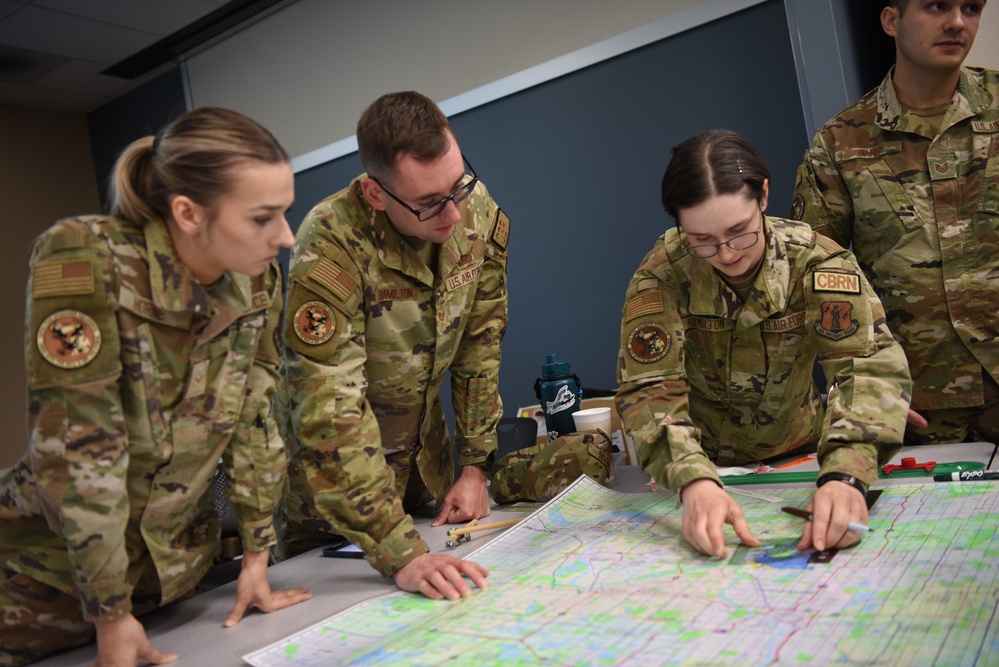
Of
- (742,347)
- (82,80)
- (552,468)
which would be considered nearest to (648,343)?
(742,347)

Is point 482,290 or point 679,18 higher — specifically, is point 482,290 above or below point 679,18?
below

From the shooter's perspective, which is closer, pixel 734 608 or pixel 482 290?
pixel 734 608

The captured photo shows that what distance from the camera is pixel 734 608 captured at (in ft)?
3.34

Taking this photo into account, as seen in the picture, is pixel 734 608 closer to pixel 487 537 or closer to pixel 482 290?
pixel 487 537

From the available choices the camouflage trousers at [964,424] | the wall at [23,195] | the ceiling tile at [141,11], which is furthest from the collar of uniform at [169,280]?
the wall at [23,195]

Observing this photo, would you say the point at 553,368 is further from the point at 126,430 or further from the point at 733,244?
the point at 126,430

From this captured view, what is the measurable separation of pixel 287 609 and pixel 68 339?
0.55m

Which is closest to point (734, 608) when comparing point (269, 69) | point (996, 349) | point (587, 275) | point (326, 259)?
point (326, 259)

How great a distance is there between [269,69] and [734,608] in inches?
168

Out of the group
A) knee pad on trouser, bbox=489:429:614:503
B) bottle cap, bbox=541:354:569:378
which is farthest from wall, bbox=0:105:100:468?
knee pad on trouser, bbox=489:429:614:503

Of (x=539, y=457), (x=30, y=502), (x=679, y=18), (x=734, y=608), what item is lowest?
(x=734, y=608)

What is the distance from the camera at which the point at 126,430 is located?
1.14 meters

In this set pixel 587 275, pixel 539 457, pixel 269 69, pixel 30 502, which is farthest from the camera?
pixel 269 69

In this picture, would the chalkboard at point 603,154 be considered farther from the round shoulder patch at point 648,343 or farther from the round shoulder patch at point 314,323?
the round shoulder patch at point 314,323
